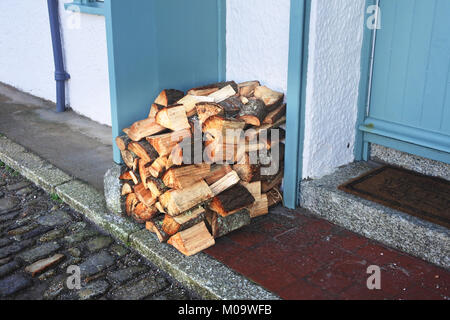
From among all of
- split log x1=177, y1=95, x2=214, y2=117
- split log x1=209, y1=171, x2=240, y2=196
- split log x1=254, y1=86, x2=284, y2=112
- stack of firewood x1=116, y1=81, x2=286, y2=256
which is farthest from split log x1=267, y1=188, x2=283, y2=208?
split log x1=177, y1=95, x2=214, y2=117

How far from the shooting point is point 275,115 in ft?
12.4

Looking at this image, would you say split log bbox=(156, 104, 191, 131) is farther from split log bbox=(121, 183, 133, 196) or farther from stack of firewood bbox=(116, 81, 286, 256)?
split log bbox=(121, 183, 133, 196)

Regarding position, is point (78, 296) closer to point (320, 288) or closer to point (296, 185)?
point (320, 288)

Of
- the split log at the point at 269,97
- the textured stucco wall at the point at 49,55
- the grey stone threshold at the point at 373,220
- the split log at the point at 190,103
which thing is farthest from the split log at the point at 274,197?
the textured stucco wall at the point at 49,55

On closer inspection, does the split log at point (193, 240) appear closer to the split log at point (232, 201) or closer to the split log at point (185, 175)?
the split log at point (232, 201)

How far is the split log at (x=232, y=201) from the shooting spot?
135 inches

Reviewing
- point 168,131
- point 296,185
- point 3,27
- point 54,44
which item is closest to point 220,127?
point 168,131

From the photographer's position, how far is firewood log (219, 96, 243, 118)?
368cm

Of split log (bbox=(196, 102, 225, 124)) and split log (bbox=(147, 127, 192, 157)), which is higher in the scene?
split log (bbox=(196, 102, 225, 124))

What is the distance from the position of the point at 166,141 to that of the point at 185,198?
1.36ft

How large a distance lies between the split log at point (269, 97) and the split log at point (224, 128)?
1.09ft

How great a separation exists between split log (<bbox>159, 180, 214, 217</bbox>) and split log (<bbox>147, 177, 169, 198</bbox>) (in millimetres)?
45
